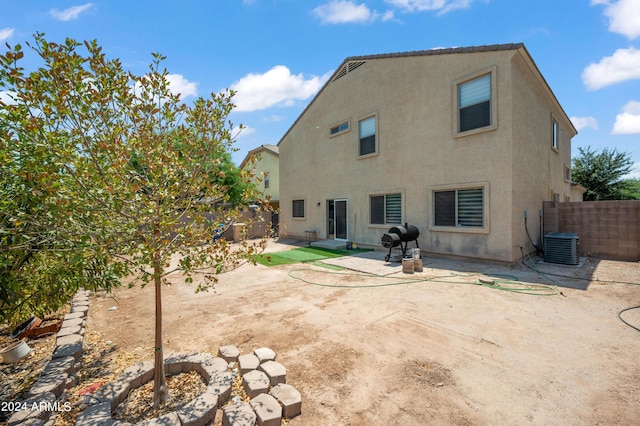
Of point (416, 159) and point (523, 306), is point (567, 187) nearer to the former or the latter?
point (416, 159)

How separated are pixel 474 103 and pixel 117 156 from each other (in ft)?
32.3

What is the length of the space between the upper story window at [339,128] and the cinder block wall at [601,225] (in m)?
8.53

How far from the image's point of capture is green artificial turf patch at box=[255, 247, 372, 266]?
10.1 metres

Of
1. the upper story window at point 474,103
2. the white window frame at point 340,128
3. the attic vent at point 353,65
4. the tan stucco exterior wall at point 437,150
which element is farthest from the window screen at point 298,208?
the upper story window at point 474,103

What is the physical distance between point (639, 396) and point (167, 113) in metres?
5.50

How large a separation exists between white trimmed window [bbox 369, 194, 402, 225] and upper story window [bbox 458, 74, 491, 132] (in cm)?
335

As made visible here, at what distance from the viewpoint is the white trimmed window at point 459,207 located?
8.85 metres

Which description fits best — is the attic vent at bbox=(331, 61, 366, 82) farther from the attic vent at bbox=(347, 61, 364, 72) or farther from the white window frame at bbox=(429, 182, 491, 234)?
the white window frame at bbox=(429, 182, 491, 234)

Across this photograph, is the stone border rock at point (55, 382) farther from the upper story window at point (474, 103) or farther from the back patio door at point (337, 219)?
the upper story window at point (474, 103)

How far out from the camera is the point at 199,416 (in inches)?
93.7

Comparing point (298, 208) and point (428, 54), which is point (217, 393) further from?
point (298, 208)

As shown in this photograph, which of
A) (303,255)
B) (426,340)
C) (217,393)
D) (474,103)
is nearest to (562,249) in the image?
(474,103)

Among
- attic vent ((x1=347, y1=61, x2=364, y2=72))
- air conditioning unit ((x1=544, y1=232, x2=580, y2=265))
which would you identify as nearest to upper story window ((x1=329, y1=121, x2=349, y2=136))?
attic vent ((x1=347, y1=61, x2=364, y2=72))

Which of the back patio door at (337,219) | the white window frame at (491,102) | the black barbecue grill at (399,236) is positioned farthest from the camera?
the back patio door at (337,219)
